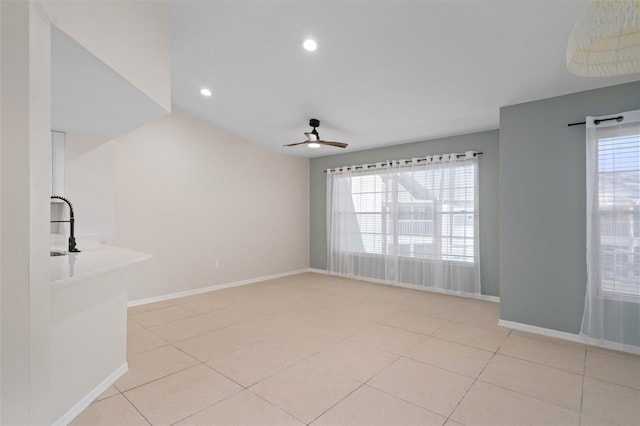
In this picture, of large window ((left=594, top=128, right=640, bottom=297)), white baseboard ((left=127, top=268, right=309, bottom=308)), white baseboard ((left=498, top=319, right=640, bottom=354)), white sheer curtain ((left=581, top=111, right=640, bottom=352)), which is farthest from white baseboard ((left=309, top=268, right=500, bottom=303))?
large window ((left=594, top=128, right=640, bottom=297))

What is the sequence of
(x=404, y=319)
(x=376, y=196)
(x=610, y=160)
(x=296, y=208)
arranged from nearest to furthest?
(x=610, y=160), (x=404, y=319), (x=376, y=196), (x=296, y=208)

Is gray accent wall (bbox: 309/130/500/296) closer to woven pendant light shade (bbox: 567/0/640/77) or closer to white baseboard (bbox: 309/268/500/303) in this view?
white baseboard (bbox: 309/268/500/303)

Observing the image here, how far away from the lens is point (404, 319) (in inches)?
152

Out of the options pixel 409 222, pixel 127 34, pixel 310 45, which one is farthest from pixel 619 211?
pixel 127 34

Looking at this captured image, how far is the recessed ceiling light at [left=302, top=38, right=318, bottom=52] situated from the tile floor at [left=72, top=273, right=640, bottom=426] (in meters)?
2.95

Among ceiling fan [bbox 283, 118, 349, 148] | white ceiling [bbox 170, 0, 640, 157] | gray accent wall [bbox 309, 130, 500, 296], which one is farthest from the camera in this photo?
gray accent wall [bbox 309, 130, 500, 296]

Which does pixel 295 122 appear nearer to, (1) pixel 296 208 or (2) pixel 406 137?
(2) pixel 406 137

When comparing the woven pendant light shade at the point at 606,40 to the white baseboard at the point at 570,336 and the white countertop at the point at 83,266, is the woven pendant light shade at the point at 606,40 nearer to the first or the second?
the white countertop at the point at 83,266

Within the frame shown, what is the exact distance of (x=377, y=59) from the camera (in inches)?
122

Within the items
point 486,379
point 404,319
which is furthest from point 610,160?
point 404,319

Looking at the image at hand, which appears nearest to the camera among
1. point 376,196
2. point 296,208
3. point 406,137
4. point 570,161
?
point 570,161

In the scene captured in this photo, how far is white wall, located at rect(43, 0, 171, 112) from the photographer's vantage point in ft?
5.11

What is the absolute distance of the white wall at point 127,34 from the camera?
61.4 inches

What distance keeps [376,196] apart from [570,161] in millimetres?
3081
